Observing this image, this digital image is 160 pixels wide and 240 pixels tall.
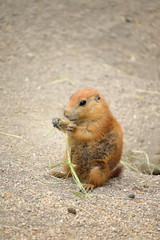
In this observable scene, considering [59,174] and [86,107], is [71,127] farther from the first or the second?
[59,174]

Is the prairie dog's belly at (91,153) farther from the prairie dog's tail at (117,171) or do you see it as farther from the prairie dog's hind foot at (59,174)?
the prairie dog's tail at (117,171)

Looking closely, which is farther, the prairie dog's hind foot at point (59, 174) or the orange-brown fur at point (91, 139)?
the prairie dog's hind foot at point (59, 174)

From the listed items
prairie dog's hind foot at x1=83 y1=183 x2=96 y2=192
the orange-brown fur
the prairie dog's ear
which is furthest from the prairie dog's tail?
the prairie dog's ear

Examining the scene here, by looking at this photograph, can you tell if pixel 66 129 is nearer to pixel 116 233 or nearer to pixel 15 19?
pixel 116 233

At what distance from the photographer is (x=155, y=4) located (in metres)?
11.0

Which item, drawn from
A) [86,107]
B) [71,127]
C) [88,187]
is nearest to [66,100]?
[86,107]

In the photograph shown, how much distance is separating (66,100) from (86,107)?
264 cm

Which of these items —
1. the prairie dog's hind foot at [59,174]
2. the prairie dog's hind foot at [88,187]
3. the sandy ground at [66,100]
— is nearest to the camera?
the sandy ground at [66,100]

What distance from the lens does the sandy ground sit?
386 cm

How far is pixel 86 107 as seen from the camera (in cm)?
482

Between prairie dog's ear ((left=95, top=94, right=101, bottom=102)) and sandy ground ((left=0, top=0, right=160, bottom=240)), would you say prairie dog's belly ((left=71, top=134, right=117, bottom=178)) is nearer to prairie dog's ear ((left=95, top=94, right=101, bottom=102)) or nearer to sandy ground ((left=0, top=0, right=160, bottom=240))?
sandy ground ((left=0, top=0, right=160, bottom=240))

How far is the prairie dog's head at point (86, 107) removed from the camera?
4738 millimetres

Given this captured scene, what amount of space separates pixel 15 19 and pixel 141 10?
3486 mm

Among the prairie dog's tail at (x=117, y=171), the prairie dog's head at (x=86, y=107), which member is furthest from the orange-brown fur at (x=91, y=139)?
the prairie dog's tail at (x=117, y=171)
